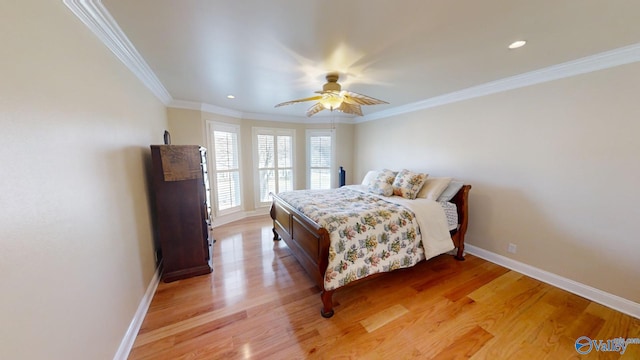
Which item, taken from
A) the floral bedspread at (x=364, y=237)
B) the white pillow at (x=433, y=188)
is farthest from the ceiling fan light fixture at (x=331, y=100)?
the white pillow at (x=433, y=188)

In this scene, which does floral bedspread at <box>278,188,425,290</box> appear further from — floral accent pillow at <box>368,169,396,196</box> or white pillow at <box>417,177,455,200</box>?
white pillow at <box>417,177,455,200</box>

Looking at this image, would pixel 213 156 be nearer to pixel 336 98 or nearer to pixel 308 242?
pixel 336 98

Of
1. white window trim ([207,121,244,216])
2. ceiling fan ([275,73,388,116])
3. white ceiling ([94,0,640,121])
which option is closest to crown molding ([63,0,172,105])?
white ceiling ([94,0,640,121])

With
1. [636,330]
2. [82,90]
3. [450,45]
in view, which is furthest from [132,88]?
[636,330]

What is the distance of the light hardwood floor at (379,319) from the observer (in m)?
1.62

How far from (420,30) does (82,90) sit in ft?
7.60

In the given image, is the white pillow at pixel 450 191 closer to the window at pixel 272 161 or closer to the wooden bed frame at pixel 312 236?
the wooden bed frame at pixel 312 236

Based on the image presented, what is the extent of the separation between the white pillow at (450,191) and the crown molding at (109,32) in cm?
370

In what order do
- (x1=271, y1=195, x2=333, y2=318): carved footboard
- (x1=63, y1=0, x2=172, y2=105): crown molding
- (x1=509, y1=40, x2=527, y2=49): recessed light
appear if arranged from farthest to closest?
1. (x1=271, y1=195, x2=333, y2=318): carved footboard
2. (x1=509, y1=40, x2=527, y2=49): recessed light
3. (x1=63, y1=0, x2=172, y2=105): crown molding

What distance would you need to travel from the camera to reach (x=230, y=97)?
3439 mm

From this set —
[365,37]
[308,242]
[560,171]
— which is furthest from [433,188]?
[365,37]

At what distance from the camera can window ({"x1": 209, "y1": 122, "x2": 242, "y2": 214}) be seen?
419 cm

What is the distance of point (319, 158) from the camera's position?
212 inches

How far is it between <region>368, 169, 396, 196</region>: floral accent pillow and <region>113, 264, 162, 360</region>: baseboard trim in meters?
3.01
